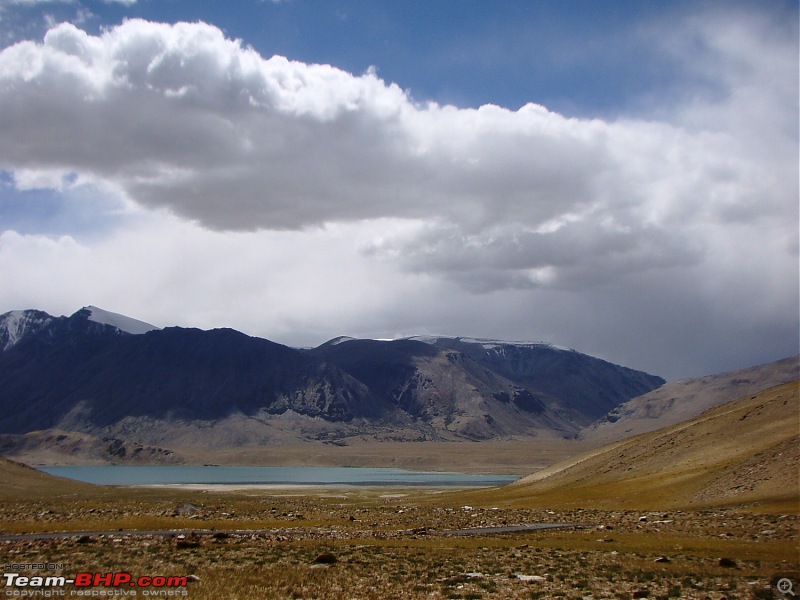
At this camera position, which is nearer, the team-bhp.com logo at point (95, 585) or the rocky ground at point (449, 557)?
the team-bhp.com logo at point (95, 585)

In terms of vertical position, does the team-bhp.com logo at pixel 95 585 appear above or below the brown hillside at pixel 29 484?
above

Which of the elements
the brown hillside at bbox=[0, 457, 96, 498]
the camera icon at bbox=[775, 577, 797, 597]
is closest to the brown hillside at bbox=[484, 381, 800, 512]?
the camera icon at bbox=[775, 577, 797, 597]

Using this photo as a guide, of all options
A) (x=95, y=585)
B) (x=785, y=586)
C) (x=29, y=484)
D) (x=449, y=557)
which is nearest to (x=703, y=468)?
(x=449, y=557)

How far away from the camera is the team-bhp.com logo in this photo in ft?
82.5

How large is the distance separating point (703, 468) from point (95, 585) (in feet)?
221

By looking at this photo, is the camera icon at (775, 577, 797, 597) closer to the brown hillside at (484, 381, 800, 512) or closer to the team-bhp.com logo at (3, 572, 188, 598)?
the team-bhp.com logo at (3, 572, 188, 598)

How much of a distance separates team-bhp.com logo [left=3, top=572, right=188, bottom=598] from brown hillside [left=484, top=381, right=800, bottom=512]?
143 ft

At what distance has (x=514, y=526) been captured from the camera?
180 feet

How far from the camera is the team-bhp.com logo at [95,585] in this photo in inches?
990

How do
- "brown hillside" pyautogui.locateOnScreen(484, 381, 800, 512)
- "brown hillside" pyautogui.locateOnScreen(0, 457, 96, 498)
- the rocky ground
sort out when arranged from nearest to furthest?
the rocky ground, "brown hillside" pyautogui.locateOnScreen(484, 381, 800, 512), "brown hillside" pyautogui.locateOnScreen(0, 457, 96, 498)

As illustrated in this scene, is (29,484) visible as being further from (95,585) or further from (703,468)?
(95,585)

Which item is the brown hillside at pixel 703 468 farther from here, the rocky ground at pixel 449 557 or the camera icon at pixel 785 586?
the camera icon at pixel 785 586

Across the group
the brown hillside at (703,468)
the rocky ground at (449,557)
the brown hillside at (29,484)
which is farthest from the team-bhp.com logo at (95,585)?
the brown hillside at (29,484)

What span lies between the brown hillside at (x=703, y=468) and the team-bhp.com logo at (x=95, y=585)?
143ft
